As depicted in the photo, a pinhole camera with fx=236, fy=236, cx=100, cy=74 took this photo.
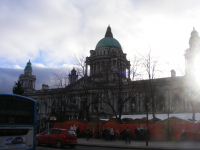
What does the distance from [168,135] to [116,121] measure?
9144 mm

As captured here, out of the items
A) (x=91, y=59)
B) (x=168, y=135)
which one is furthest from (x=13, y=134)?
(x=91, y=59)

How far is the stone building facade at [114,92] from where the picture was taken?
39.1 meters

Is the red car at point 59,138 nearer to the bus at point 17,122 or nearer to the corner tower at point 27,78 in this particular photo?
the bus at point 17,122

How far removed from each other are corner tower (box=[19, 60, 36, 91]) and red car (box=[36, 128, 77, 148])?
86472 mm

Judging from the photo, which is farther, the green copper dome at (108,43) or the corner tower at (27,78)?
the corner tower at (27,78)

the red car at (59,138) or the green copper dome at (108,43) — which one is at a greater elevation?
the green copper dome at (108,43)

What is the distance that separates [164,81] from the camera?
64.7 meters

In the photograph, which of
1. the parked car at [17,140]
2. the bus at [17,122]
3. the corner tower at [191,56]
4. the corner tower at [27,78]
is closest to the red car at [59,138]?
the bus at [17,122]

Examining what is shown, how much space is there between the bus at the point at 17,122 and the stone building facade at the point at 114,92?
14.6m

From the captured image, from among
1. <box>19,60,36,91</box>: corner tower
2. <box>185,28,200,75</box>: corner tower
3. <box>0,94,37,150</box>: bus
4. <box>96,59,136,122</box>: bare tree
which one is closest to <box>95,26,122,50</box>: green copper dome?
<box>19,60,36,91</box>: corner tower

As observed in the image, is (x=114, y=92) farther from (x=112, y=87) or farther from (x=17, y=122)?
(x=17, y=122)

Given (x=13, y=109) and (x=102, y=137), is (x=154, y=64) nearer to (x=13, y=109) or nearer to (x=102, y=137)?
(x=102, y=137)

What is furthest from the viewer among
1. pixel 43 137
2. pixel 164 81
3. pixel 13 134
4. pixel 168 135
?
pixel 164 81

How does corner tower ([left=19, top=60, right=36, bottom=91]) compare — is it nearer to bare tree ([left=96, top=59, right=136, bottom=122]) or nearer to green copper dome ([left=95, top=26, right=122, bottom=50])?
green copper dome ([left=95, top=26, right=122, bottom=50])
